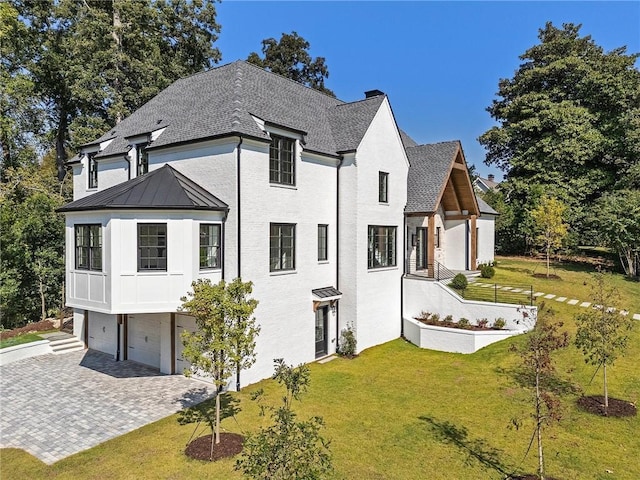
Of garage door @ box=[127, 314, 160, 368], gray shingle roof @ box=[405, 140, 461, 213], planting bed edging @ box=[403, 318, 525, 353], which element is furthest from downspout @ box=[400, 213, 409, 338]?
garage door @ box=[127, 314, 160, 368]

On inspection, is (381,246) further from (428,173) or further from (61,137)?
(61,137)

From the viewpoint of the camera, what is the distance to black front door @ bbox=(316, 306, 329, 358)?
57.7ft

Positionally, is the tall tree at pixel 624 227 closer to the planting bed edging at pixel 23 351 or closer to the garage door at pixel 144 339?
the garage door at pixel 144 339

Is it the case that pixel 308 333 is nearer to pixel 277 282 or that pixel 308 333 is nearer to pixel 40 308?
pixel 277 282

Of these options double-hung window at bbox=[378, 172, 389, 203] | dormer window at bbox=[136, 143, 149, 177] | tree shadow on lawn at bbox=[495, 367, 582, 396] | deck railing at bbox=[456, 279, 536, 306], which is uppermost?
dormer window at bbox=[136, 143, 149, 177]

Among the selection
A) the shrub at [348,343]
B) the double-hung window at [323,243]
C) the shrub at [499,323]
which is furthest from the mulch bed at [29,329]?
the shrub at [499,323]

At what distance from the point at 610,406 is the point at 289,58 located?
46.7 m

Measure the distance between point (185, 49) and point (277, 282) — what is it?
3018cm

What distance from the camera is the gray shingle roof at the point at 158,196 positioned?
13273 mm

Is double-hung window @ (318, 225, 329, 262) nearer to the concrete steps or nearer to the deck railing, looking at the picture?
the deck railing

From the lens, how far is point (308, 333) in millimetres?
16781

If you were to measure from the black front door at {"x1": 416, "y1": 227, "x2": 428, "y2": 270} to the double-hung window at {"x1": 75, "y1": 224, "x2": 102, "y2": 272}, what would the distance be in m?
16.7

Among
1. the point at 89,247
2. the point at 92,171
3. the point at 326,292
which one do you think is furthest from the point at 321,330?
the point at 92,171

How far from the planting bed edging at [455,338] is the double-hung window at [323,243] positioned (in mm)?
5884
